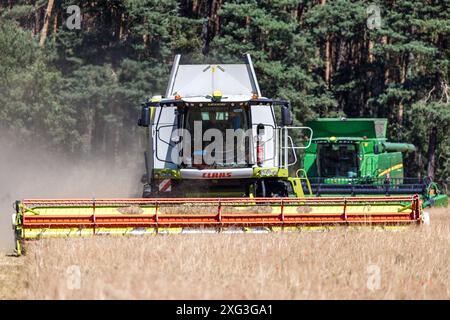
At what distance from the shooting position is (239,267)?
8844 millimetres

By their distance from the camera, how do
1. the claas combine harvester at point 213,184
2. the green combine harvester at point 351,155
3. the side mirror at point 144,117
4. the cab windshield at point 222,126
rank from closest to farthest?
the claas combine harvester at point 213,184
the side mirror at point 144,117
the cab windshield at point 222,126
the green combine harvester at point 351,155

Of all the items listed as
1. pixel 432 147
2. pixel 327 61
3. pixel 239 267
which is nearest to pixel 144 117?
pixel 239 267

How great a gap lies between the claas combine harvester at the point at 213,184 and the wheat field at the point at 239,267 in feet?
2.09

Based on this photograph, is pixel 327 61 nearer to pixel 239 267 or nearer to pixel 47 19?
pixel 47 19

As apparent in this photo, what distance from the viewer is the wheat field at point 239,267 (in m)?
7.20

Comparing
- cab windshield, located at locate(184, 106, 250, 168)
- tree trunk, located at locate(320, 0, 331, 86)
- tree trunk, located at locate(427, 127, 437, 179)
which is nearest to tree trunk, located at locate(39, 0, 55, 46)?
tree trunk, located at locate(320, 0, 331, 86)

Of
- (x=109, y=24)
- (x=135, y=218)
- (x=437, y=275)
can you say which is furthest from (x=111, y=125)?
(x=437, y=275)

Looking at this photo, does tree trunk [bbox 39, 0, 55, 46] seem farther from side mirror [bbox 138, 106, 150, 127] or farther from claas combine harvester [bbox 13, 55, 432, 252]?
side mirror [bbox 138, 106, 150, 127]

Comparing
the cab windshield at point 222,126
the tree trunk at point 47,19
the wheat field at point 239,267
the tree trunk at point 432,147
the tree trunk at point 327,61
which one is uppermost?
the tree trunk at point 47,19

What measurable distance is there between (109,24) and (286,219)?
2460 centimetres

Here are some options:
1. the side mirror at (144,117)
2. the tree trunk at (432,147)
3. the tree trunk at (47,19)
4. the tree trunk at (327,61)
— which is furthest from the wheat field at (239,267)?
the tree trunk at (327,61)

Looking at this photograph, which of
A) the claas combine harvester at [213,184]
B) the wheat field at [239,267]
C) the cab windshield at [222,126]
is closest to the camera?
the wheat field at [239,267]

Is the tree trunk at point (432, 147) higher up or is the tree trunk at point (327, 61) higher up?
the tree trunk at point (327, 61)

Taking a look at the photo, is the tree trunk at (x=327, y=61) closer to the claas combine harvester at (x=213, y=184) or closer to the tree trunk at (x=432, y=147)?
the tree trunk at (x=432, y=147)
